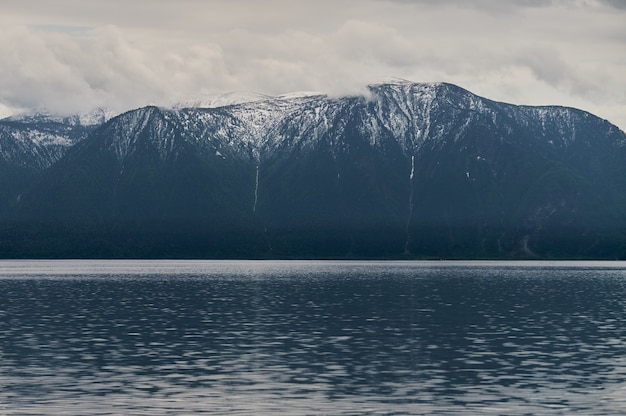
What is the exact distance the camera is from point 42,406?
55.8 m

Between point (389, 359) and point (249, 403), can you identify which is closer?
point (249, 403)

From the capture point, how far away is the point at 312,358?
78812 millimetres

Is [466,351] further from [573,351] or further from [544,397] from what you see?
[544,397]

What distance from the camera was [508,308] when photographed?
141 metres

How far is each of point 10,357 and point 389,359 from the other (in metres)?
27.7

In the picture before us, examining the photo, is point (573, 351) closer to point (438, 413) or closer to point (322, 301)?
point (438, 413)

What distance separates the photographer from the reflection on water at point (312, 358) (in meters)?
57.3

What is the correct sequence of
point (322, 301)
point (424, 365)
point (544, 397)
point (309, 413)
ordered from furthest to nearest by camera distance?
point (322, 301) → point (424, 365) → point (544, 397) → point (309, 413)

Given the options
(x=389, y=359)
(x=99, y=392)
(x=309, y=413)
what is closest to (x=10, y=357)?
(x=99, y=392)

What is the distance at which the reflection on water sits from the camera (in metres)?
57.3

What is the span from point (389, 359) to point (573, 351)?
1601 centimetres

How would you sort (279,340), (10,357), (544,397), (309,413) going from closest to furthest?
(309,413) → (544,397) → (10,357) → (279,340)

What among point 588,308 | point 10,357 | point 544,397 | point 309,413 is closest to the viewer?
point 309,413

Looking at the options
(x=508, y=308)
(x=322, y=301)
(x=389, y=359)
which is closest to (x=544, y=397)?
(x=389, y=359)
